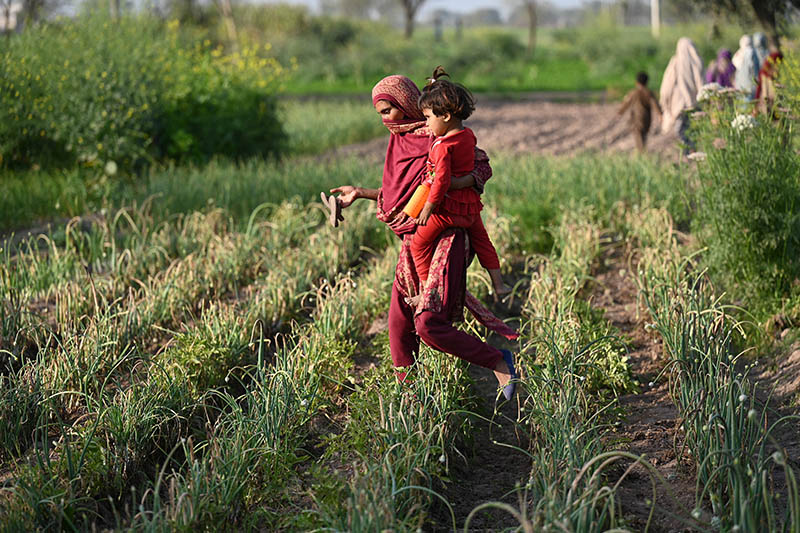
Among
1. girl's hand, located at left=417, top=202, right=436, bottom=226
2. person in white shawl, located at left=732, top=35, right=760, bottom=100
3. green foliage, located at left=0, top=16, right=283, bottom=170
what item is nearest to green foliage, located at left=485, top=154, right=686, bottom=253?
person in white shawl, located at left=732, top=35, right=760, bottom=100

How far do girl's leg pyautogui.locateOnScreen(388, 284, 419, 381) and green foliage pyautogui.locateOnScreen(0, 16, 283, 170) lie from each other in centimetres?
544

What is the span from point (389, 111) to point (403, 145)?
16 centimetres

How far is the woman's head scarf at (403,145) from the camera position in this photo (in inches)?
144

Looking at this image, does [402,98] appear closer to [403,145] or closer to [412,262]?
[403,145]

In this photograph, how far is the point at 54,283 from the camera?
17.8 feet

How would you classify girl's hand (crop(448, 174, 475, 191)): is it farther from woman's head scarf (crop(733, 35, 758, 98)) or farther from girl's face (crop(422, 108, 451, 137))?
woman's head scarf (crop(733, 35, 758, 98))

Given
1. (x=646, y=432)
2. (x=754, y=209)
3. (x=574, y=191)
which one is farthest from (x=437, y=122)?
(x=574, y=191)

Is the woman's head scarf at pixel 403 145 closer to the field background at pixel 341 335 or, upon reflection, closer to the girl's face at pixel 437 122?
the girl's face at pixel 437 122

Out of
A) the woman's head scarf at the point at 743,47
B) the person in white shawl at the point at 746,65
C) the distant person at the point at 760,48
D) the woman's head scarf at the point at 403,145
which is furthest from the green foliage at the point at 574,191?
the woman's head scarf at the point at 403,145

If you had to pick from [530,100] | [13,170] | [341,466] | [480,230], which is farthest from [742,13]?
[341,466]

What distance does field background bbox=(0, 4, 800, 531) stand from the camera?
3.05m

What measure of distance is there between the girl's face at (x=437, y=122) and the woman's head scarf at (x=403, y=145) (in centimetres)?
12

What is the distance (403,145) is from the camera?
12.3 ft

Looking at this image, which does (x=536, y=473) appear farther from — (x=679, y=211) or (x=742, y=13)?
(x=742, y=13)
